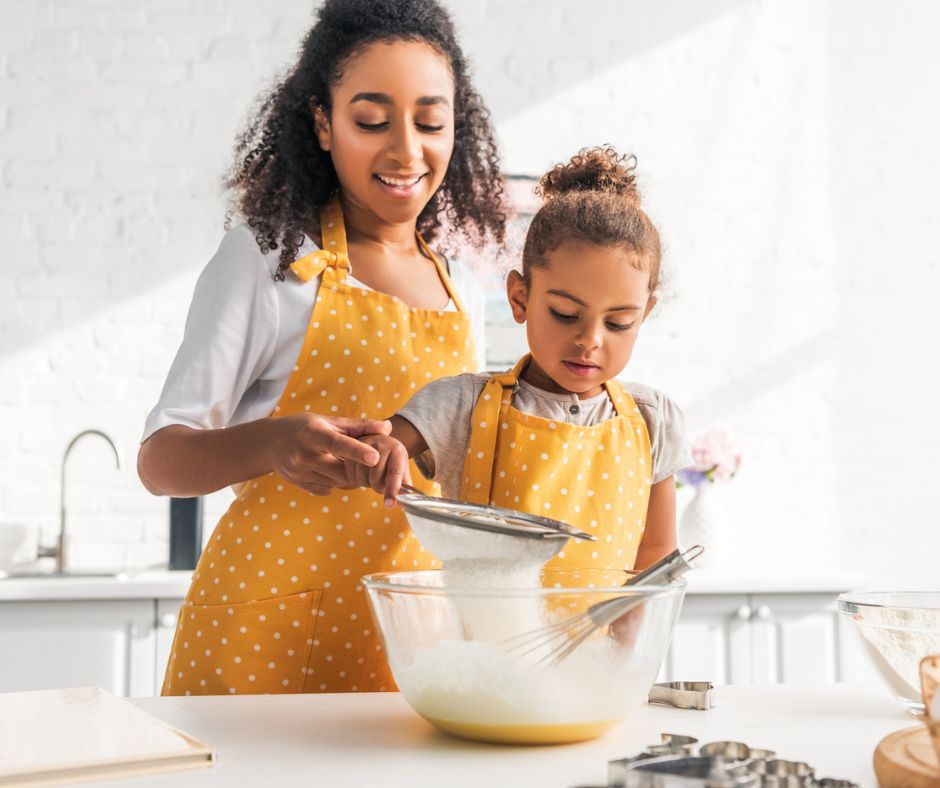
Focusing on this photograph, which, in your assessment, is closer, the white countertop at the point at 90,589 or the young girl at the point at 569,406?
the young girl at the point at 569,406

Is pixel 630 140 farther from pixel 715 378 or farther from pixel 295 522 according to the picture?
pixel 295 522

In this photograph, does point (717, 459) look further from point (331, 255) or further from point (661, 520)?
point (331, 255)

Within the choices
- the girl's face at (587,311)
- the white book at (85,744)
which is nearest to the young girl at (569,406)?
the girl's face at (587,311)

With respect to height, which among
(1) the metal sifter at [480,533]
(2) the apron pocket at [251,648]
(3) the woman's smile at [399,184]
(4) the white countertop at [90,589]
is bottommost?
(4) the white countertop at [90,589]

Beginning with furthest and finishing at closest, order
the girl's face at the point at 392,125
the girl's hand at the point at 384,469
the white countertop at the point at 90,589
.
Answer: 1. the white countertop at the point at 90,589
2. the girl's face at the point at 392,125
3. the girl's hand at the point at 384,469

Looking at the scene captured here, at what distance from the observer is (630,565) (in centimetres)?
126

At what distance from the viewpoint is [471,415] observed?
4.05ft

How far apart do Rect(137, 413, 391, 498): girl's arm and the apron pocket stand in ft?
0.53

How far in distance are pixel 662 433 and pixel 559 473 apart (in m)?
0.17

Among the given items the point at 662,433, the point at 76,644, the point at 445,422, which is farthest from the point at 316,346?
the point at 76,644

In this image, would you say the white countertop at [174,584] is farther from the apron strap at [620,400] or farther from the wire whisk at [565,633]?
the wire whisk at [565,633]

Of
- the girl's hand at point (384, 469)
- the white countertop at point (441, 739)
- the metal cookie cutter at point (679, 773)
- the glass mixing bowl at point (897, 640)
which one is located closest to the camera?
the metal cookie cutter at point (679, 773)

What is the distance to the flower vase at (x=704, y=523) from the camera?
2.82 metres

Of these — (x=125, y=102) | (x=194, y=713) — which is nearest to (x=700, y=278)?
(x=125, y=102)
